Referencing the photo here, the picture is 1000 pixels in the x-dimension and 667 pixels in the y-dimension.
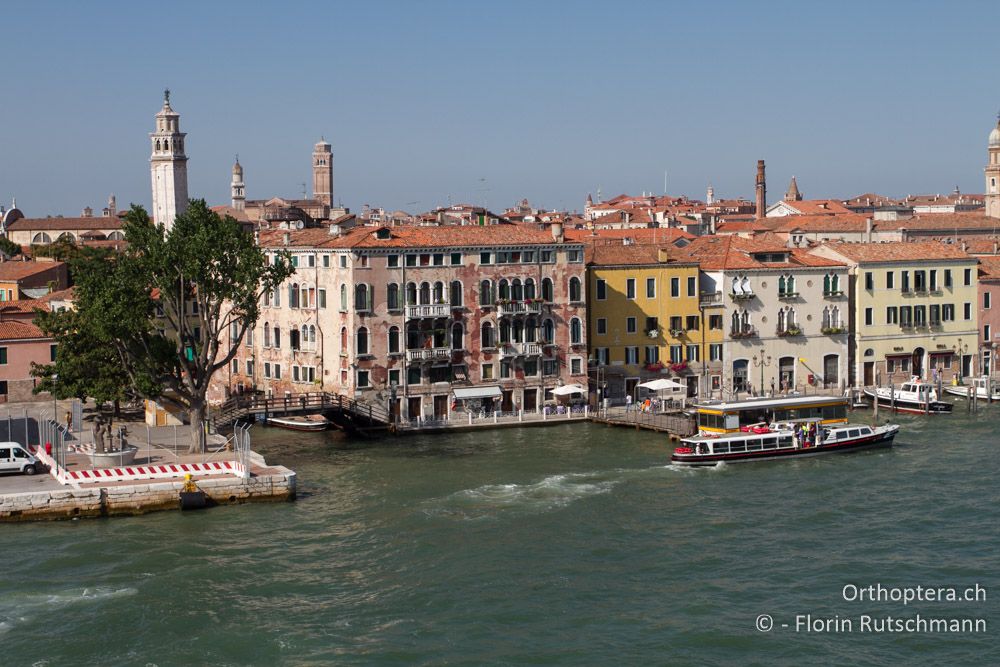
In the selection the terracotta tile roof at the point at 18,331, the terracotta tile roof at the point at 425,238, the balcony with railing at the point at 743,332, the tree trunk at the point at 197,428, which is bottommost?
the tree trunk at the point at 197,428

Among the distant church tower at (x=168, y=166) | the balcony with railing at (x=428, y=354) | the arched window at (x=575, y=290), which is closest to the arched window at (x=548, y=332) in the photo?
the arched window at (x=575, y=290)

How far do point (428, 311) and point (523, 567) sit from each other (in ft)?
63.6

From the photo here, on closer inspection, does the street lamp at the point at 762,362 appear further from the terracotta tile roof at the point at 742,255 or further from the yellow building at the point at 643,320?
the terracotta tile roof at the point at 742,255

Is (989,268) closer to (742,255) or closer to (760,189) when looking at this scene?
(742,255)

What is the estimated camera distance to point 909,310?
55.7m

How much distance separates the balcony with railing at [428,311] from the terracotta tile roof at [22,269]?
68.2 ft

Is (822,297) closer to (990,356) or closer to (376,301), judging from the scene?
(990,356)

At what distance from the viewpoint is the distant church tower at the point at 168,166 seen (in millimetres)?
73500

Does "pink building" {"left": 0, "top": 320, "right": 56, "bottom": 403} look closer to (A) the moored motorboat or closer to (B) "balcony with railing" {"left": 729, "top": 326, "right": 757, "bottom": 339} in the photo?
(A) the moored motorboat

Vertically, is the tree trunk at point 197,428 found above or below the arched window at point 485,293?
below

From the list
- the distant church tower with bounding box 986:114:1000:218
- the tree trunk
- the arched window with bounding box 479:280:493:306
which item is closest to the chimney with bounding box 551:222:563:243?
the arched window with bounding box 479:280:493:306

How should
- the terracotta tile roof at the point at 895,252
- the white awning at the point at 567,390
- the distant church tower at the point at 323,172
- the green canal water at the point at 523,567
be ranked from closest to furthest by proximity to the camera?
the green canal water at the point at 523,567 < the white awning at the point at 567,390 < the terracotta tile roof at the point at 895,252 < the distant church tower at the point at 323,172

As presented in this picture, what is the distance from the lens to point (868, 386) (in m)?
54.5

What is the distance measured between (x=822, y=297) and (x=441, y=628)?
32.8m
